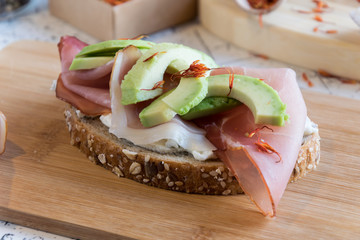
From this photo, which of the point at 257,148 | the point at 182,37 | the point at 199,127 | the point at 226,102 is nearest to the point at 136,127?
the point at 199,127

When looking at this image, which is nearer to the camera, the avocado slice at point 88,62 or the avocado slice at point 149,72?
the avocado slice at point 149,72

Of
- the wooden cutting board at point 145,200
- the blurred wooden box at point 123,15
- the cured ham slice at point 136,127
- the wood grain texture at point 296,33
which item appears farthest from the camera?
the blurred wooden box at point 123,15

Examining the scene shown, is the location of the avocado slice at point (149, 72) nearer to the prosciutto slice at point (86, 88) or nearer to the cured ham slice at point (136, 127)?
the cured ham slice at point (136, 127)

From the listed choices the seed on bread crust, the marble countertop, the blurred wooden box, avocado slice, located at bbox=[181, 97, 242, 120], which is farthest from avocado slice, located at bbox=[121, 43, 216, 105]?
the blurred wooden box

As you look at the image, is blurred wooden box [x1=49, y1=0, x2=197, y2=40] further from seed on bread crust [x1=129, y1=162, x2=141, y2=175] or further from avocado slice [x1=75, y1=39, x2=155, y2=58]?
seed on bread crust [x1=129, y1=162, x2=141, y2=175]

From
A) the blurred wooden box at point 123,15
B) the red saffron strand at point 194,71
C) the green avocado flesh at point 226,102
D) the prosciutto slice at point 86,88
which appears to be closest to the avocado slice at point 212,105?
the green avocado flesh at point 226,102

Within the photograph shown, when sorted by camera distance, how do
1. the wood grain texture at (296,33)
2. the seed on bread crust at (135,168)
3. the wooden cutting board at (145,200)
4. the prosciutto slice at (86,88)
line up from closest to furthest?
the wooden cutting board at (145,200), the seed on bread crust at (135,168), the prosciutto slice at (86,88), the wood grain texture at (296,33)
